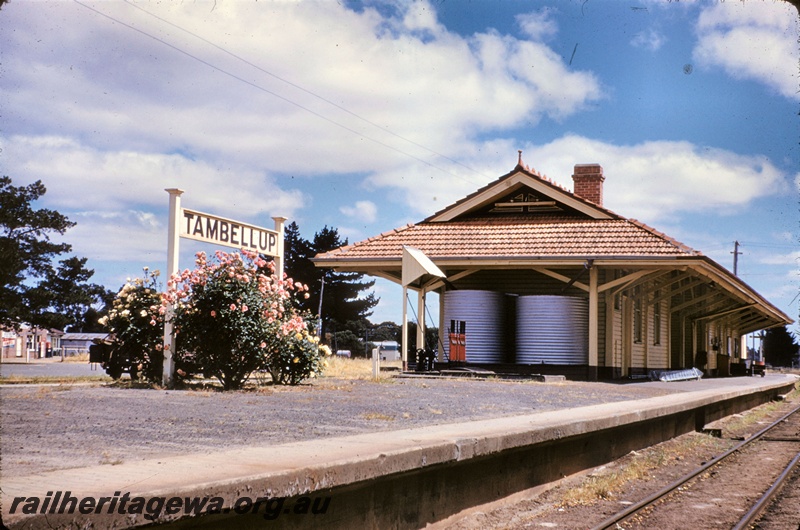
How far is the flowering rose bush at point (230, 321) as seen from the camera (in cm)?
1175

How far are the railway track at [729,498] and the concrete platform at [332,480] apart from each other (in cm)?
90

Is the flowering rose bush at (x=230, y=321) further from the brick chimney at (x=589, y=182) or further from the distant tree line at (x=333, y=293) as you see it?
the distant tree line at (x=333, y=293)

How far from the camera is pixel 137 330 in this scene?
41.1 ft

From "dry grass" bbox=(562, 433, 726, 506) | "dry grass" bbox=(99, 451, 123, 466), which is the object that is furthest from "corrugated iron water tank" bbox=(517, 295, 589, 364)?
"dry grass" bbox=(99, 451, 123, 466)

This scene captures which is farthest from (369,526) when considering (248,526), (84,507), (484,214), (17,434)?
(484,214)

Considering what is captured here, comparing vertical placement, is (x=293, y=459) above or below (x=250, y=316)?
below

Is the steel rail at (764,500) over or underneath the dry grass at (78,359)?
underneath

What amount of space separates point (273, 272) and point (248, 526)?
1027 cm

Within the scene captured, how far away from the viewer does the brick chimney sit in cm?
2555

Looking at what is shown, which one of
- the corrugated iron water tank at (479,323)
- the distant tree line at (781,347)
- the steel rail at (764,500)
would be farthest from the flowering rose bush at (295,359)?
the distant tree line at (781,347)

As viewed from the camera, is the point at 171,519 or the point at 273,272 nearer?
the point at 171,519

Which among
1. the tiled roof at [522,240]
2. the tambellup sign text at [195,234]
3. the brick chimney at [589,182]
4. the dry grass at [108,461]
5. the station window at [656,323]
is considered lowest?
the dry grass at [108,461]

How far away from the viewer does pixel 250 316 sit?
1188 centimetres

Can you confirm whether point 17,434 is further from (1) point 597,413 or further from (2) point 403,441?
Answer: (1) point 597,413
